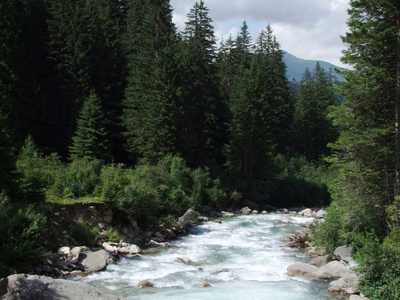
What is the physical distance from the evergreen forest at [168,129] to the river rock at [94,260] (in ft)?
6.59

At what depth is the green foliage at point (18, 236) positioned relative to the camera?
1344 cm

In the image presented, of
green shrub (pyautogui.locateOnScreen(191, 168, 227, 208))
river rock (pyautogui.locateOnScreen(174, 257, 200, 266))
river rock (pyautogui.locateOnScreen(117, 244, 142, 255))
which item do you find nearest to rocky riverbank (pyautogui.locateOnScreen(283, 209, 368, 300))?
river rock (pyautogui.locateOnScreen(174, 257, 200, 266))

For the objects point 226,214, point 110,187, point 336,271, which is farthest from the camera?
point 226,214

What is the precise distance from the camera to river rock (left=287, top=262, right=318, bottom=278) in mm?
15718

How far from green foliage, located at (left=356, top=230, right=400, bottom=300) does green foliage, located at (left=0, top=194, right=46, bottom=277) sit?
37.9 ft

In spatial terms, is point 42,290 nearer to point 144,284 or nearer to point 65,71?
point 144,284

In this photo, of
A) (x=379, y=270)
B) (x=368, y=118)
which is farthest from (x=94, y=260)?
(x=368, y=118)

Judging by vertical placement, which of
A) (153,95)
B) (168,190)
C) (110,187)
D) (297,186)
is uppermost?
(153,95)

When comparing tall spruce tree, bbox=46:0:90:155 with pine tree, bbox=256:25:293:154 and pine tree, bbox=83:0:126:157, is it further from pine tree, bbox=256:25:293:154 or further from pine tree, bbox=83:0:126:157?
pine tree, bbox=256:25:293:154

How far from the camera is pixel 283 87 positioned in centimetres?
6303

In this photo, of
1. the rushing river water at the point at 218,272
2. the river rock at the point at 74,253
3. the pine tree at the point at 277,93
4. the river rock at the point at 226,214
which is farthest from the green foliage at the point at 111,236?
the pine tree at the point at 277,93

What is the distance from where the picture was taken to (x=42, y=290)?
377 inches

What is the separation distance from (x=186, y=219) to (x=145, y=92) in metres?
17.1

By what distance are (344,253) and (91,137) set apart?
75.2 feet
